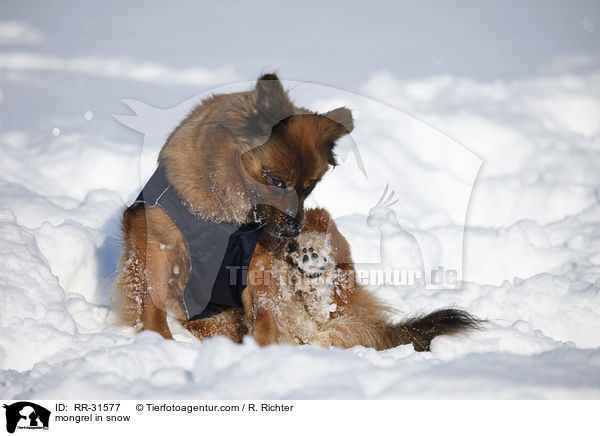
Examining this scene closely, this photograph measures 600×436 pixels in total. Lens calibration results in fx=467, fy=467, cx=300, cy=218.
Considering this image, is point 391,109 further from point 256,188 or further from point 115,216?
point 115,216

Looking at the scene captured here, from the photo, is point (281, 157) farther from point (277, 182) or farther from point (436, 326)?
point (436, 326)

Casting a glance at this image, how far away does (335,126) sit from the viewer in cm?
310

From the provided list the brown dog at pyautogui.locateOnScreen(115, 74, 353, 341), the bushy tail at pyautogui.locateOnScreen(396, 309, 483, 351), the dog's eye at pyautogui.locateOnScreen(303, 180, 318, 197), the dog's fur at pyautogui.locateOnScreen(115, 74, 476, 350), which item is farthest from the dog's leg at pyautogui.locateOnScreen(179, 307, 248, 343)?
the bushy tail at pyautogui.locateOnScreen(396, 309, 483, 351)

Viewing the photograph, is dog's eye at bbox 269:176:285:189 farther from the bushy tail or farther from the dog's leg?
the bushy tail

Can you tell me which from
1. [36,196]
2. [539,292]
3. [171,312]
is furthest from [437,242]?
[36,196]

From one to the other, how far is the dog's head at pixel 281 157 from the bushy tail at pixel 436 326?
101 centimetres

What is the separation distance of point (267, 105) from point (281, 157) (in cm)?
32

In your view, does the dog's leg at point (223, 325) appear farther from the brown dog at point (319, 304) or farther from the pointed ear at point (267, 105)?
the pointed ear at point (267, 105)

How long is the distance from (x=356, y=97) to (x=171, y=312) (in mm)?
2010

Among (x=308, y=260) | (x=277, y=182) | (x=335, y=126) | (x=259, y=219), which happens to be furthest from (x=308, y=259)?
(x=335, y=126)

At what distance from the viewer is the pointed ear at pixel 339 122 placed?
3.09m

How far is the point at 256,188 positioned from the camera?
2932 millimetres
